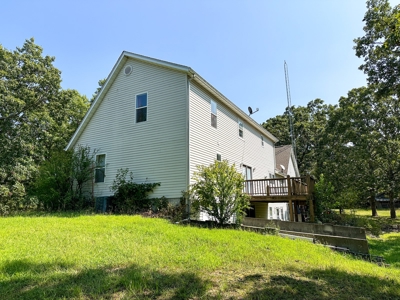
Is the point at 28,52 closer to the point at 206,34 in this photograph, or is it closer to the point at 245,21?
the point at 206,34

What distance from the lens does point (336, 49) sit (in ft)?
41.3

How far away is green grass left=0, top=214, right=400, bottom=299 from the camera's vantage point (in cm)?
352

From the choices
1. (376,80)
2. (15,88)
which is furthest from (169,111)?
(15,88)

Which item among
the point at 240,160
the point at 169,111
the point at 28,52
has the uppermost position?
the point at 28,52

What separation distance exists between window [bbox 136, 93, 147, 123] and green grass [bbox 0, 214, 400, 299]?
6821mm

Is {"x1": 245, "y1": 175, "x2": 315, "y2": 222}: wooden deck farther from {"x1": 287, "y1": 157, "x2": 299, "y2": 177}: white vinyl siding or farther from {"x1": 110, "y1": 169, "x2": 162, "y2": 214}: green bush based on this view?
{"x1": 287, "y1": 157, "x2": 299, "y2": 177}: white vinyl siding

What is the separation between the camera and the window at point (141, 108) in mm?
12572

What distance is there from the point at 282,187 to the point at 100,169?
31.4 feet

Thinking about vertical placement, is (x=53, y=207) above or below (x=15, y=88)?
below

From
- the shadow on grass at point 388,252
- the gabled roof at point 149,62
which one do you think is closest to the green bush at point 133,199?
the gabled roof at point 149,62

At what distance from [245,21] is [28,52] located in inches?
685

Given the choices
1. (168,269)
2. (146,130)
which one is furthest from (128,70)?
(168,269)

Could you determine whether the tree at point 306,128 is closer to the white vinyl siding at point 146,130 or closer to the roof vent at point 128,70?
the white vinyl siding at point 146,130

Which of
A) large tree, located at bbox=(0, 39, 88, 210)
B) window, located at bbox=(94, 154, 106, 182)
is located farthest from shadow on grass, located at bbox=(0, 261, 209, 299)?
large tree, located at bbox=(0, 39, 88, 210)
